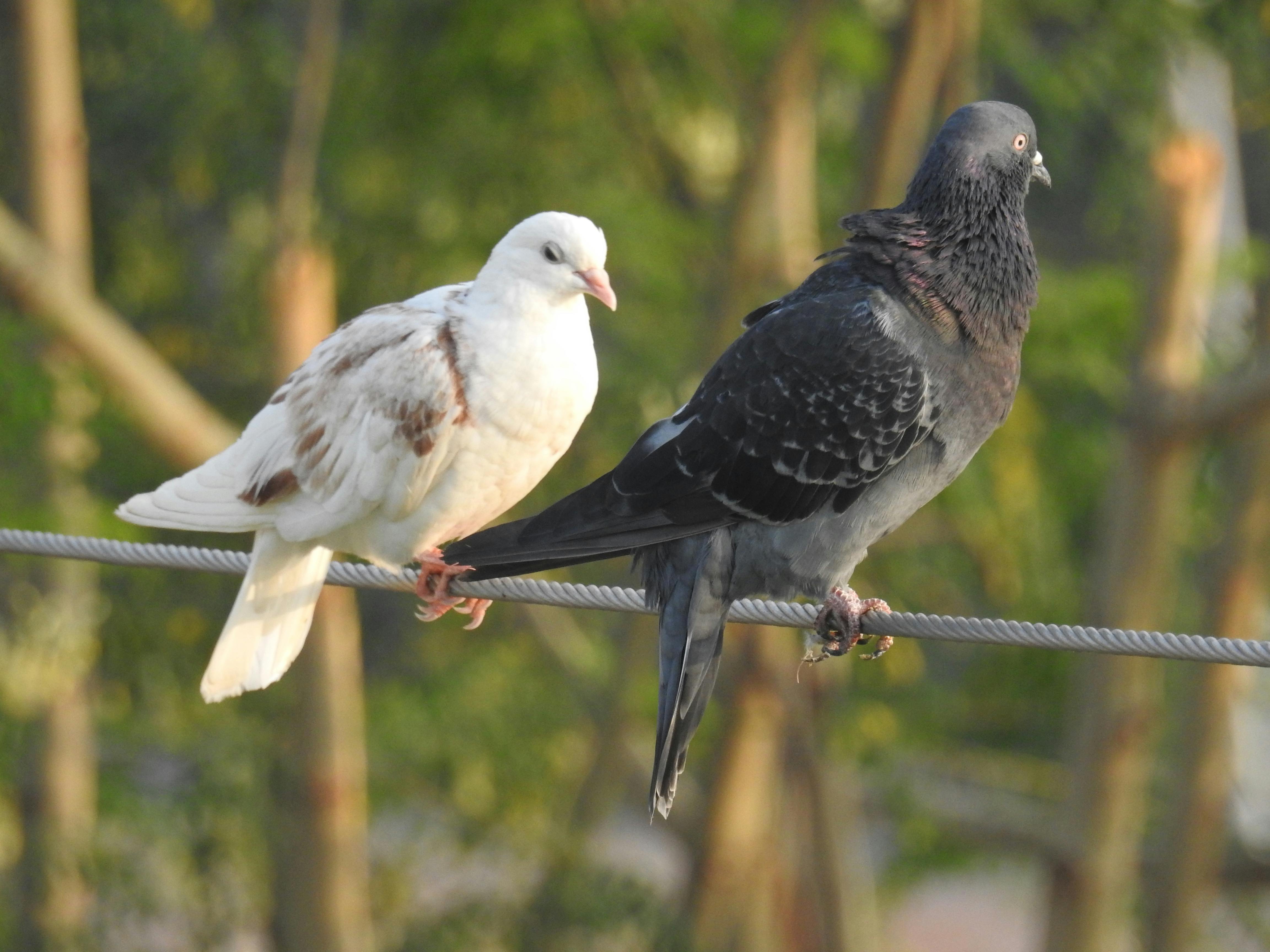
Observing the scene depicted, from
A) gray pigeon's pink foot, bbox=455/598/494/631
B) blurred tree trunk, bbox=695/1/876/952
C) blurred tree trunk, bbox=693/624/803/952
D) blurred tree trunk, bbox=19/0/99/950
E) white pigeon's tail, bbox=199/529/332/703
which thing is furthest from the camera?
blurred tree trunk, bbox=693/624/803/952

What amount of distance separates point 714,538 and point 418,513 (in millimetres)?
812

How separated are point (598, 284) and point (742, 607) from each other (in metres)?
0.92

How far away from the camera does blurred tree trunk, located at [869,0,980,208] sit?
7.70 metres

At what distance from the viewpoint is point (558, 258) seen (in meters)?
3.91

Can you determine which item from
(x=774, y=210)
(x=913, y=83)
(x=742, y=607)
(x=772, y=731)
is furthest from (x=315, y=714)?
(x=742, y=607)

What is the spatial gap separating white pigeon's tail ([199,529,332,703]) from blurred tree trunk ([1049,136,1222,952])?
189 inches

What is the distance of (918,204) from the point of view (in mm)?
3879

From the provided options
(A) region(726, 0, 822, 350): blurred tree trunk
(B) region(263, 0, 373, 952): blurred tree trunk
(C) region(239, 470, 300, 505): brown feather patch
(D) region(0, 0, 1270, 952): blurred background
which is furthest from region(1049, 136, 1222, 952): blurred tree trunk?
(C) region(239, 470, 300, 505): brown feather patch

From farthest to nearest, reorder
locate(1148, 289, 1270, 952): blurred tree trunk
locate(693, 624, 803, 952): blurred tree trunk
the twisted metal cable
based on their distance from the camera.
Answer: locate(1148, 289, 1270, 952): blurred tree trunk
locate(693, 624, 803, 952): blurred tree trunk
the twisted metal cable

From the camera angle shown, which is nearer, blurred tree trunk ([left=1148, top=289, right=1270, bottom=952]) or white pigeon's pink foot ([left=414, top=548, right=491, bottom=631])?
white pigeon's pink foot ([left=414, top=548, right=491, bottom=631])

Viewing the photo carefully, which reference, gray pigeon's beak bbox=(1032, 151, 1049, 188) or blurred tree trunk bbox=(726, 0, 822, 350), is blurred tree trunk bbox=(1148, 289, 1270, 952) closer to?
blurred tree trunk bbox=(726, 0, 822, 350)

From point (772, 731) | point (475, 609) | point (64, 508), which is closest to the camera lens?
point (475, 609)

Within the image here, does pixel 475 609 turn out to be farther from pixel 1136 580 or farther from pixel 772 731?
pixel 1136 580

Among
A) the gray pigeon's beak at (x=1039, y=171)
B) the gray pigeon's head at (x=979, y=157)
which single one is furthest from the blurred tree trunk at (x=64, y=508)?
the gray pigeon's beak at (x=1039, y=171)
